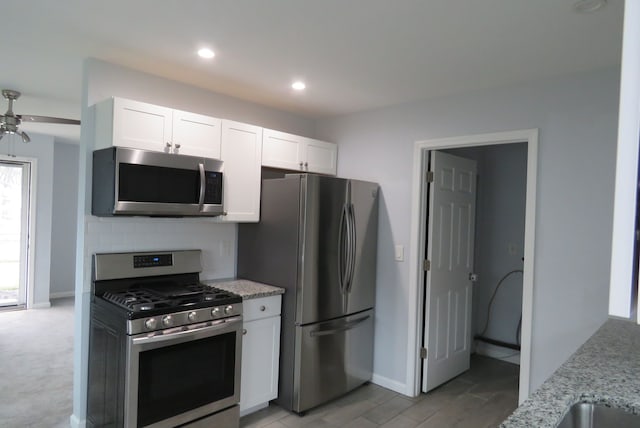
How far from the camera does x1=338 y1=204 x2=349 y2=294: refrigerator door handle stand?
329cm

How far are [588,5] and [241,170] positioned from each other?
237cm

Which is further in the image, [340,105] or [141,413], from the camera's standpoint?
[340,105]

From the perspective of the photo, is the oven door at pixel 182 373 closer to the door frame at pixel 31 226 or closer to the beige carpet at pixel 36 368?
the beige carpet at pixel 36 368

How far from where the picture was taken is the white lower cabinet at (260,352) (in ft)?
9.65

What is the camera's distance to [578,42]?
219 cm

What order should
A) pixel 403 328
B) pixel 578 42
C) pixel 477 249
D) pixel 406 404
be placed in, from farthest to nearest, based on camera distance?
pixel 477 249
pixel 403 328
pixel 406 404
pixel 578 42

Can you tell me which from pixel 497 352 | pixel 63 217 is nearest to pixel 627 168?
pixel 497 352

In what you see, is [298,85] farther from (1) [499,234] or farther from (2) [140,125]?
(1) [499,234]

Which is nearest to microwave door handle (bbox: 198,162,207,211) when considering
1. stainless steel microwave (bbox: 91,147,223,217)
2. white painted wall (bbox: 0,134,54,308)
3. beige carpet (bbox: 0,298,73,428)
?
stainless steel microwave (bbox: 91,147,223,217)

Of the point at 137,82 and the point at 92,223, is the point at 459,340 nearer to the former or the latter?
the point at 92,223

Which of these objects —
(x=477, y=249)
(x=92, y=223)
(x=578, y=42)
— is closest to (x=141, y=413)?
(x=92, y=223)

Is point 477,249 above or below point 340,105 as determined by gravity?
below

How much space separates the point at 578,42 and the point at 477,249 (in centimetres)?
283

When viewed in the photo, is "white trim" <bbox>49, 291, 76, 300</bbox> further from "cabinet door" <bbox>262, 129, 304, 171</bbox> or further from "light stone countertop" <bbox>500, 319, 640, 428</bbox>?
"light stone countertop" <bbox>500, 319, 640, 428</bbox>
